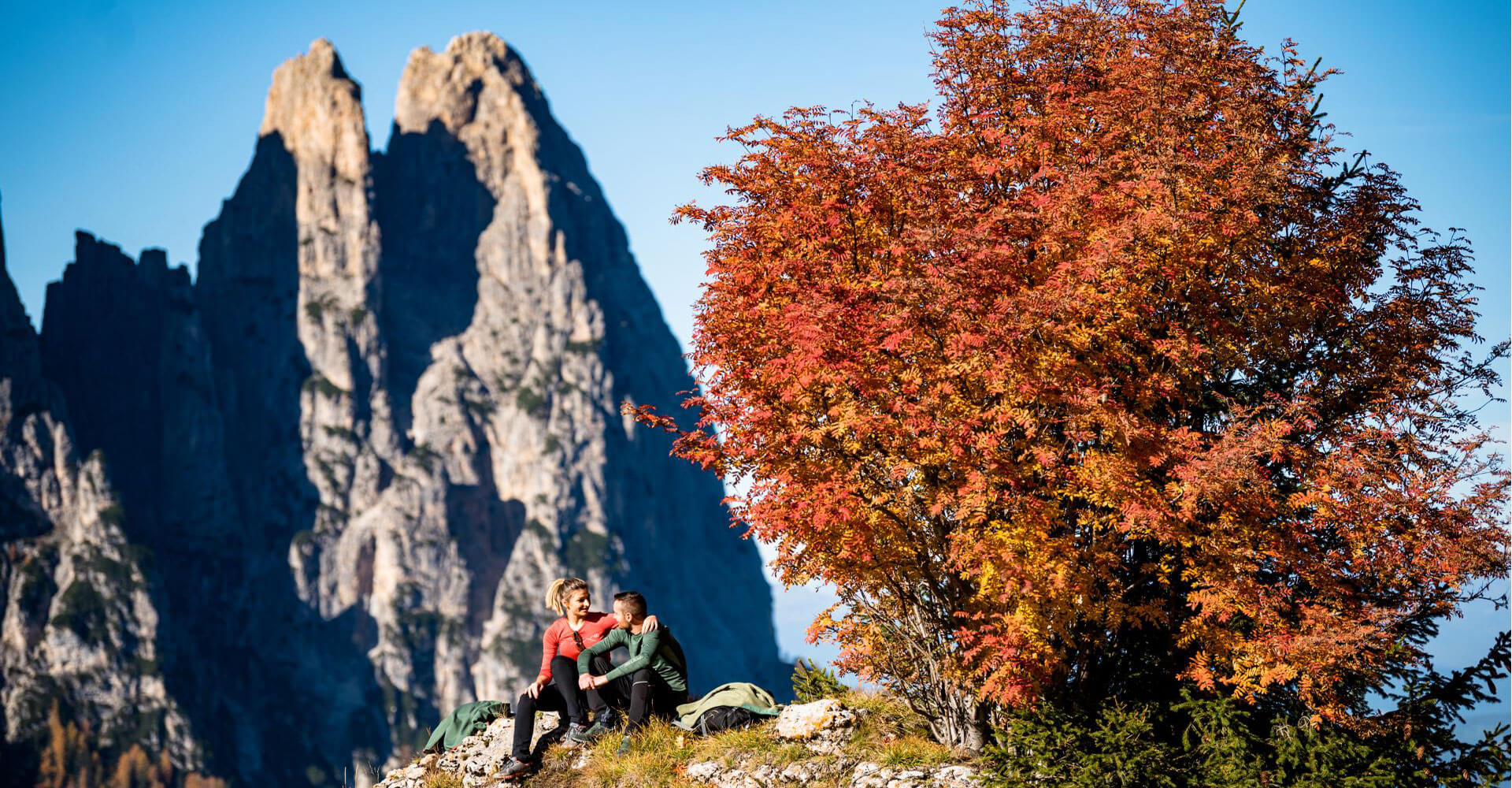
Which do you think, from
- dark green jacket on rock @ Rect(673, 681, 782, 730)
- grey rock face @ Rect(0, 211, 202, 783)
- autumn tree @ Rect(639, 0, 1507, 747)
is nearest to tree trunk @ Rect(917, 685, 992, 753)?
autumn tree @ Rect(639, 0, 1507, 747)

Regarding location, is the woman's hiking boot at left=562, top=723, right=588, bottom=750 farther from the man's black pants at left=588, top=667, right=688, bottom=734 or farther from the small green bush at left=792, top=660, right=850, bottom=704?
the small green bush at left=792, top=660, right=850, bottom=704

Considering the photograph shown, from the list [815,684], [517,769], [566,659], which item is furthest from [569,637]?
[815,684]

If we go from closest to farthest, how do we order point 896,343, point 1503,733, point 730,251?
point 896,343 < point 1503,733 < point 730,251

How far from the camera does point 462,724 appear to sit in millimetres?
16297

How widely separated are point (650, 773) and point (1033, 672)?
4.51m

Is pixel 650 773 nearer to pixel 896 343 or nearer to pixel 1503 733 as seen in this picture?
pixel 896 343

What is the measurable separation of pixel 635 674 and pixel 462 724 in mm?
3101

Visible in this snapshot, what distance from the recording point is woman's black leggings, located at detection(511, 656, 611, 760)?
14.3 meters

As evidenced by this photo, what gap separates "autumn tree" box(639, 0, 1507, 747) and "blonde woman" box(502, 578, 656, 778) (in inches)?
89.1

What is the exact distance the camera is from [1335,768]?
12.8m

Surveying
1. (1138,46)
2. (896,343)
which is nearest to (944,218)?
(896,343)

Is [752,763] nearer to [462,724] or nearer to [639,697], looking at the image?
[639,697]

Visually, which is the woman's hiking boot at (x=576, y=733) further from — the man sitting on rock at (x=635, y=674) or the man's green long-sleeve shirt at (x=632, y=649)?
the man's green long-sleeve shirt at (x=632, y=649)

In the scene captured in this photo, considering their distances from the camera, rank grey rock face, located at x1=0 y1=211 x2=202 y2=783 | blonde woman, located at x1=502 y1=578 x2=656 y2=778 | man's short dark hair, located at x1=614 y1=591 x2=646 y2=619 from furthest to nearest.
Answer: grey rock face, located at x1=0 y1=211 x2=202 y2=783, blonde woman, located at x1=502 y1=578 x2=656 y2=778, man's short dark hair, located at x1=614 y1=591 x2=646 y2=619
